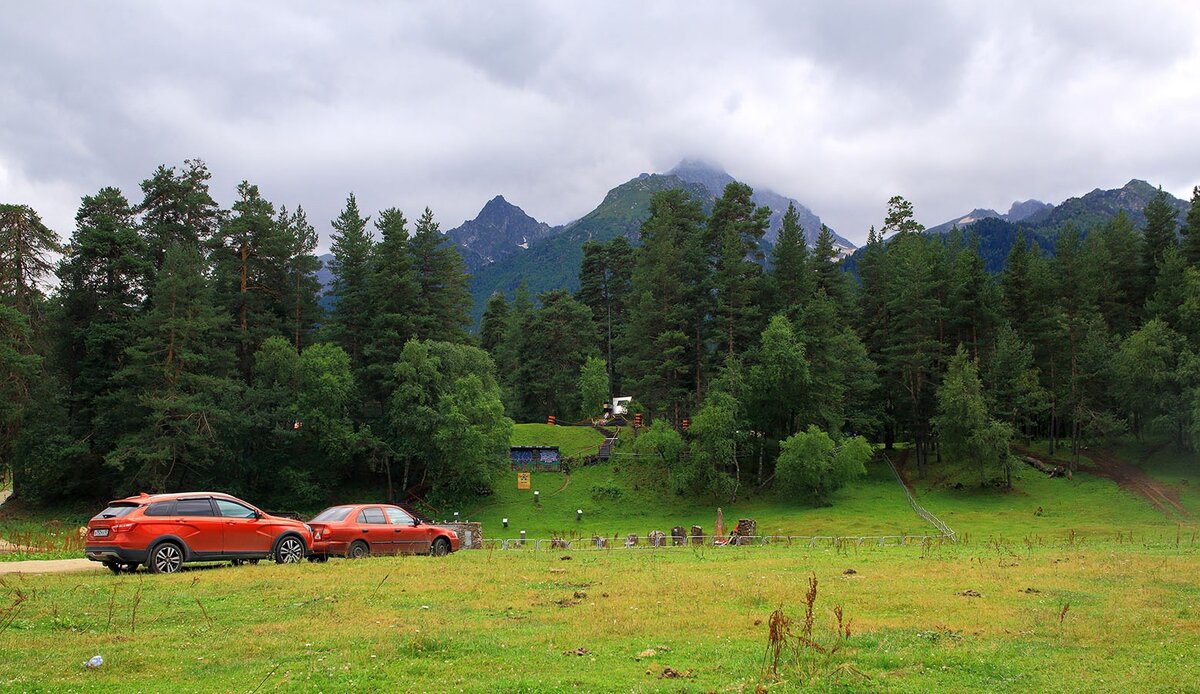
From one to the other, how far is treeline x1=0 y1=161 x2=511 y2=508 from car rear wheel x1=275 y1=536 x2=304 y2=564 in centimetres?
3201

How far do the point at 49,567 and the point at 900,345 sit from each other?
191 ft

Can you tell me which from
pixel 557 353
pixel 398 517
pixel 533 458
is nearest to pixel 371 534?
pixel 398 517

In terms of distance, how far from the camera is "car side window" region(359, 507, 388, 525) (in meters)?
21.3

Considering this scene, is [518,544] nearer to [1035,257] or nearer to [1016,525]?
[1016,525]

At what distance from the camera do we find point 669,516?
171ft

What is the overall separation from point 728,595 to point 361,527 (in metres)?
11.7

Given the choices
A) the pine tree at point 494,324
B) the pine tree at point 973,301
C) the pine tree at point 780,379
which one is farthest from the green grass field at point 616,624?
the pine tree at point 494,324

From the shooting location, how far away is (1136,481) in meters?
53.2

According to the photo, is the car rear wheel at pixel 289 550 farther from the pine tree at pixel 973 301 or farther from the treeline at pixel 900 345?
the pine tree at pixel 973 301

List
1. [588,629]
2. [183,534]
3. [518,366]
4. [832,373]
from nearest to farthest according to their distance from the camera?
[588,629] < [183,534] < [832,373] < [518,366]

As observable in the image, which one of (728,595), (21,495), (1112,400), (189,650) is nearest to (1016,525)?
(1112,400)

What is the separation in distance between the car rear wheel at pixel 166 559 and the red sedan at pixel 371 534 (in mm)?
3594

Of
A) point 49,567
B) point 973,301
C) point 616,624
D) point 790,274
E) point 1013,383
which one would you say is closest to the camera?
point 616,624

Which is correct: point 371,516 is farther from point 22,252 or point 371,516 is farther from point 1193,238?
point 1193,238
